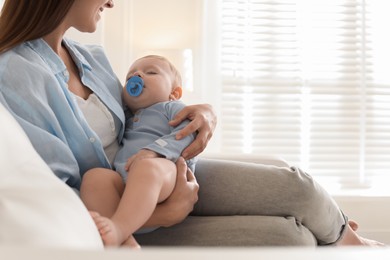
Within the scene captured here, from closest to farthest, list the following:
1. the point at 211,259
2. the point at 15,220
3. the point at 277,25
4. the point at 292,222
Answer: the point at 211,259 < the point at 15,220 < the point at 292,222 < the point at 277,25

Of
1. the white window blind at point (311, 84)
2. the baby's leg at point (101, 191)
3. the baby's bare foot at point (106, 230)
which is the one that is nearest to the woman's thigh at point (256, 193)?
the baby's leg at point (101, 191)

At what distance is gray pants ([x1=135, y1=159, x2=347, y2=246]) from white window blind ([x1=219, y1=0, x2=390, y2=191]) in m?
2.50

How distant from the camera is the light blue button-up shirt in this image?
153 centimetres

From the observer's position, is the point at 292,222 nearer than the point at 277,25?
Yes

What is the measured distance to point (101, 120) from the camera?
1.78 m

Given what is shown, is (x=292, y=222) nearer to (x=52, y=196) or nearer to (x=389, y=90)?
(x=52, y=196)

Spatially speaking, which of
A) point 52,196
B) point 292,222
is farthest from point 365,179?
point 52,196

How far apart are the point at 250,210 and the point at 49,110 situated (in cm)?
63

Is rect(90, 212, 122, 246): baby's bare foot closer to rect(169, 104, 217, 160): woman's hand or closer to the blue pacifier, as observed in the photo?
rect(169, 104, 217, 160): woman's hand

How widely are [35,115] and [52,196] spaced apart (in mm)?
977

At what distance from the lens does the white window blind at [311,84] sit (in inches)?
174

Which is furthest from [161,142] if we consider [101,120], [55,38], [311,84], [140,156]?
[311,84]

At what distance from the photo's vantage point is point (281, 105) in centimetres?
445

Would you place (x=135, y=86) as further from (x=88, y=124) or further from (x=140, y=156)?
(x=140, y=156)
